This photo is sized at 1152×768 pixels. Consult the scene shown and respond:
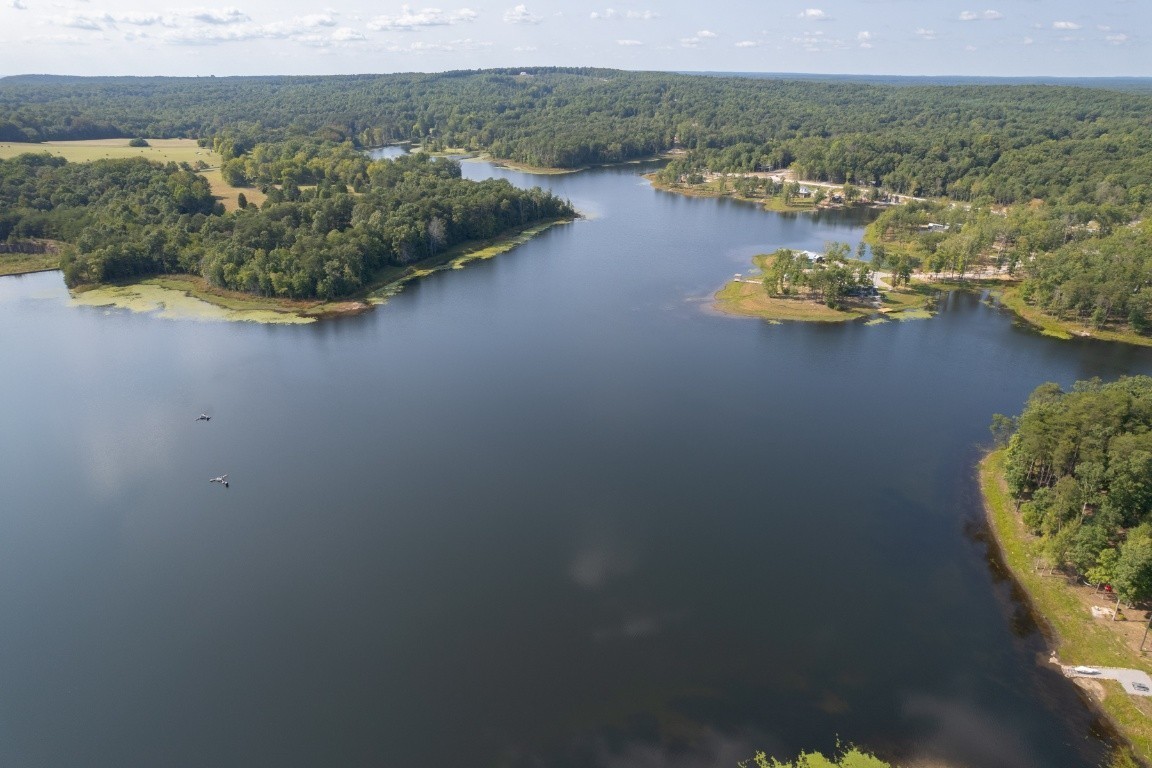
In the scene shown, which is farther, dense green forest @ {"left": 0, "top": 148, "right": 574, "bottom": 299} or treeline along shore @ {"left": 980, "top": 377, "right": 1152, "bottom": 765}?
dense green forest @ {"left": 0, "top": 148, "right": 574, "bottom": 299}

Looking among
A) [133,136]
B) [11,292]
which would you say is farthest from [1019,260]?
[133,136]

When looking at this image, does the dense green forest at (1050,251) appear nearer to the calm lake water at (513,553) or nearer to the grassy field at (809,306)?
the grassy field at (809,306)

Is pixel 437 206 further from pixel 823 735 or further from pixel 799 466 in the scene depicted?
pixel 823 735

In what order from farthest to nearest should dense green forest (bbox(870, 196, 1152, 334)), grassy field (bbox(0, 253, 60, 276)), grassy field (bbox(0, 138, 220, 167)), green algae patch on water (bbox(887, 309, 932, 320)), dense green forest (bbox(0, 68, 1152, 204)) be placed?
grassy field (bbox(0, 138, 220, 167)) < dense green forest (bbox(0, 68, 1152, 204)) < grassy field (bbox(0, 253, 60, 276)) < green algae patch on water (bbox(887, 309, 932, 320)) < dense green forest (bbox(870, 196, 1152, 334))

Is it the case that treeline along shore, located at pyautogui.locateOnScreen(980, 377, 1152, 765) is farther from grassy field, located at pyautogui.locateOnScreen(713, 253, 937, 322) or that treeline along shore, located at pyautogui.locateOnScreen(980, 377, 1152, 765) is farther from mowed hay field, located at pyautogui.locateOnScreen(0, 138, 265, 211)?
mowed hay field, located at pyautogui.locateOnScreen(0, 138, 265, 211)

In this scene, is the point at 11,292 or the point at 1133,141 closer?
the point at 11,292

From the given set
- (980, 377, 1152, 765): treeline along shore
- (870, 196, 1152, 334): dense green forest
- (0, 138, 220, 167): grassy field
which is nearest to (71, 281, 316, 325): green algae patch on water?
(980, 377, 1152, 765): treeline along shore

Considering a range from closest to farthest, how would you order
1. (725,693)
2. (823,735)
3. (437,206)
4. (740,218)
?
(823,735)
(725,693)
(437,206)
(740,218)

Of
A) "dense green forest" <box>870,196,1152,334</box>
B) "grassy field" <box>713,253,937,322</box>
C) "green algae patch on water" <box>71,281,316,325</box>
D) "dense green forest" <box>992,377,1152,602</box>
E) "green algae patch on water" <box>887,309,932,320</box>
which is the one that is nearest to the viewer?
"dense green forest" <box>992,377,1152,602</box>
